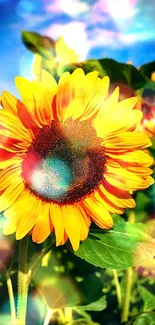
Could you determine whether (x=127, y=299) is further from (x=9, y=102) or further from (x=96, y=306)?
(x=9, y=102)

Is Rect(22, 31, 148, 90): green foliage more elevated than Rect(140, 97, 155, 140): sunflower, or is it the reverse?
Rect(22, 31, 148, 90): green foliage

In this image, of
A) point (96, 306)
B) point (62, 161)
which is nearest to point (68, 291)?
point (96, 306)

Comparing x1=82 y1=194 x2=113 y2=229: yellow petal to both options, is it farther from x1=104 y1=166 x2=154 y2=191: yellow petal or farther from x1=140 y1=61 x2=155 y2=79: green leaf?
x1=140 y1=61 x2=155 y2=79: green leaf

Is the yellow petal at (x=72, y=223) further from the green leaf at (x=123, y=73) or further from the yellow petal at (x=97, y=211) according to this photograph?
the green leaf at (x=123, y=73)

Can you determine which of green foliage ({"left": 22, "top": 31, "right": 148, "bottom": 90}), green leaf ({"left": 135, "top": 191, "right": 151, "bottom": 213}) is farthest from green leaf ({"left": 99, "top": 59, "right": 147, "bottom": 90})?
green leaf ({"left": 135, "top": 191, "right": 151, "bottom": 213})

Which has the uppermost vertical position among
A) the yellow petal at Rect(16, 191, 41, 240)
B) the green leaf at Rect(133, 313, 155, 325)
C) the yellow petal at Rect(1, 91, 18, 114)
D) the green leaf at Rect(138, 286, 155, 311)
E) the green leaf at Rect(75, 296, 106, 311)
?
the yellow petal at Rect(1, 91, 18, 114)

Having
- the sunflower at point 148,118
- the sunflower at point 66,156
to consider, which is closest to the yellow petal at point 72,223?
the sunflower at point 66,156
